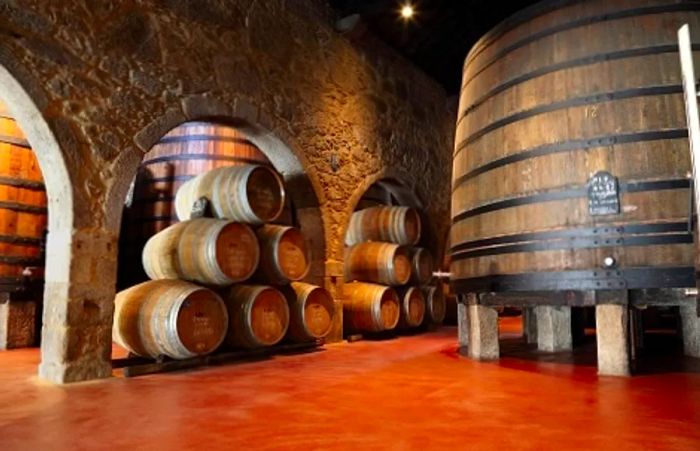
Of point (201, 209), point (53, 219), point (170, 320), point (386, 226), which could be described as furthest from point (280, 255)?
point (386, 226)

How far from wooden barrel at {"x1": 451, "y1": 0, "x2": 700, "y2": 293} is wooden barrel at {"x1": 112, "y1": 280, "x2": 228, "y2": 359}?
2159 millimetres

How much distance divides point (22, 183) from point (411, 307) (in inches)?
196

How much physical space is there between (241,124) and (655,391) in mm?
4319

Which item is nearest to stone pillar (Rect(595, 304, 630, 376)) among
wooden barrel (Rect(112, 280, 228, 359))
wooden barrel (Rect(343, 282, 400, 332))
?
wooden barrel (Rect(112, 280, 228, 359))

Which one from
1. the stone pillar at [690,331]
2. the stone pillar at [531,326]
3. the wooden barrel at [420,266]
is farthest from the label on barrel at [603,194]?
the wooden barrel at [420,266]

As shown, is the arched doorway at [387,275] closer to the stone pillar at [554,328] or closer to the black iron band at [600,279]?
the stone pillar at [554,328]

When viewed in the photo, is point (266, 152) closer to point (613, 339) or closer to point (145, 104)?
point (145, 104)

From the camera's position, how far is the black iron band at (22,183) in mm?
5680

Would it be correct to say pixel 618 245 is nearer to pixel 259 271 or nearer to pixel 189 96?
pixel 259 271

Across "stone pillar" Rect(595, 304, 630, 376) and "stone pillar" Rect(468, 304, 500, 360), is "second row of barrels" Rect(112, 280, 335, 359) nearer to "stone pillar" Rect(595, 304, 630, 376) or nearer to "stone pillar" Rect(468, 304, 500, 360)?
"stone pillar" Rect(468, 304, 500, 360)

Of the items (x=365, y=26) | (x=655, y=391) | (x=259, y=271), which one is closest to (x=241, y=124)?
(x=259, y=271)

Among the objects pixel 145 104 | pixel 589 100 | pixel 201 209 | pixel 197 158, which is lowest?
pixel 201 209

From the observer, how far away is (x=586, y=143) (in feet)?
10.4

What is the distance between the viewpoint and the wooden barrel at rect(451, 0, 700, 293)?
117 inches
